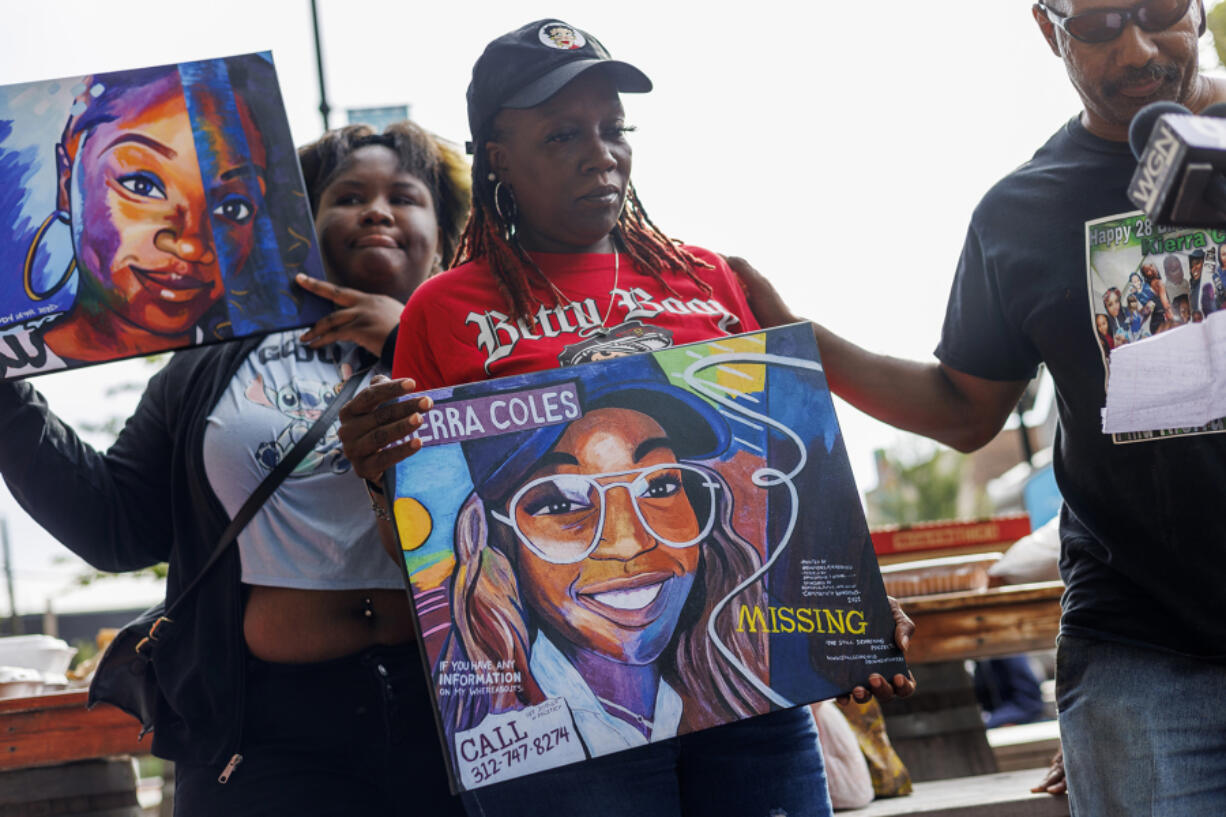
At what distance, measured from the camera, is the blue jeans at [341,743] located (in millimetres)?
2393

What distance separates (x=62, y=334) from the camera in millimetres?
2445

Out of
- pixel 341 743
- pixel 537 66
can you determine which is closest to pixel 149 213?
pixel 537 66

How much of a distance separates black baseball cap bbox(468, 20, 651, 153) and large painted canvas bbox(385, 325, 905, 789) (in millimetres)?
576

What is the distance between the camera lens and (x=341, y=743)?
7.95 ft

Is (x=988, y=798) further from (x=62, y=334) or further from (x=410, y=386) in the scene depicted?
(x=62, y=334)

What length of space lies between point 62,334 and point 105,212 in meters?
0.29

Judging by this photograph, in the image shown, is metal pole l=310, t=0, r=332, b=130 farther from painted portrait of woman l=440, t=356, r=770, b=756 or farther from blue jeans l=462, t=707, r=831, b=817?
blue jeans l=462, t=707, r=831, b=817

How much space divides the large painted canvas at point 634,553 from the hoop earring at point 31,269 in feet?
3.40

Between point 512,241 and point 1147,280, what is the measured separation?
122cm

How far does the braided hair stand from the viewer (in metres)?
2.32

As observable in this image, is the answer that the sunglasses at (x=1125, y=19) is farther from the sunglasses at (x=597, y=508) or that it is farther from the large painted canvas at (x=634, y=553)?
the sunglasses at (x=597, y=508)

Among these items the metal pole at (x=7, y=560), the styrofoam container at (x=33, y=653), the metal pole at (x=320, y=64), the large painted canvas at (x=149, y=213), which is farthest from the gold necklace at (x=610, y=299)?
the metal pole at (x=7, y=560)

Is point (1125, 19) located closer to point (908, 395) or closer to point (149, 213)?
point (908, 395)

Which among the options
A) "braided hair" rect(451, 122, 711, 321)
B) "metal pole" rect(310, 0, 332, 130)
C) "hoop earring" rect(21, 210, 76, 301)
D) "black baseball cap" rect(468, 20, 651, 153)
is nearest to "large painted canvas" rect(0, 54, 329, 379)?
"hoop earring" rect(21, 210, 76, 301)
